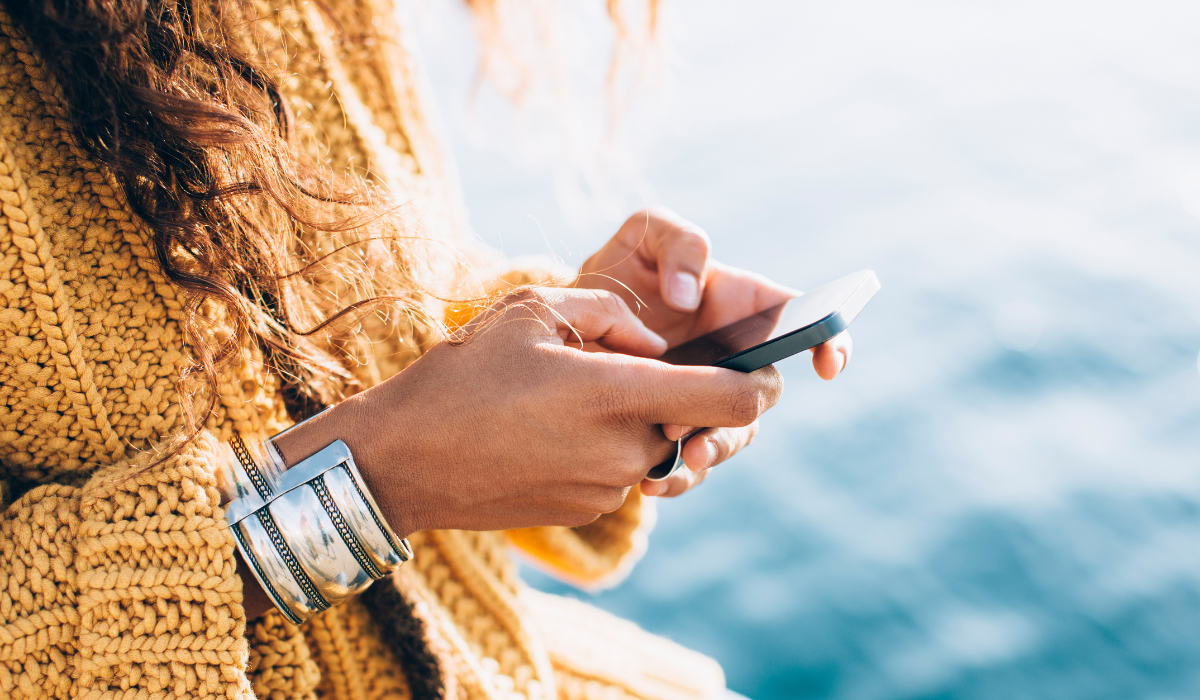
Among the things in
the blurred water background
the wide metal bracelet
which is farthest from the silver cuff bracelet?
the blurred water background

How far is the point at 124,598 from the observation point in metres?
0.59

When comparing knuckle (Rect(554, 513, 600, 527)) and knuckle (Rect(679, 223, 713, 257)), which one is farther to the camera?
knuckle (Rect(679, 223, 713, 257))

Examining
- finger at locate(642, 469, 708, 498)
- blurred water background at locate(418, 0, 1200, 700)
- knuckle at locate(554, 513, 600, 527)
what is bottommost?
blurred water background at locate(418, 0, 1200, 700)

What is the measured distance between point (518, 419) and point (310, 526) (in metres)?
0.21

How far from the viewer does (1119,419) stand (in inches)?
75.1

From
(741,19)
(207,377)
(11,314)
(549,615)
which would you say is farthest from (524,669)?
(741,19)

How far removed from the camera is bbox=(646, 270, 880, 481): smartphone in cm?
63

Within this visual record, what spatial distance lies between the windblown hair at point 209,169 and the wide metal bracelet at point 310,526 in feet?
0.34

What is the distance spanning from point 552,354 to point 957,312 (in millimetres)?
2054

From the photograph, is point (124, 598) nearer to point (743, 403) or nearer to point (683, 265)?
point (743, 403)

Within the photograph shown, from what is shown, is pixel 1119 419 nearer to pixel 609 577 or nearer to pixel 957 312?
pixel 957 312

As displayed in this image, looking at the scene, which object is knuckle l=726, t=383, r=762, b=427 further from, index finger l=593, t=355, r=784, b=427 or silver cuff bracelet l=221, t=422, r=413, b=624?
silver cuff bracelet l=221, t=422, r=413, b=624

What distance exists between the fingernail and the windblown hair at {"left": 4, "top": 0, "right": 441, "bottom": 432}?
A: 0.33m

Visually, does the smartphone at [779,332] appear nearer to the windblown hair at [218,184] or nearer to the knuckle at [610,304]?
the knuckle at [610,304]
